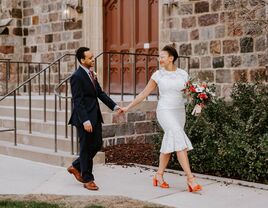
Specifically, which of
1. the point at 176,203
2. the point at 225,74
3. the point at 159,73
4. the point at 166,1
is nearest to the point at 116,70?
the point at 166,1

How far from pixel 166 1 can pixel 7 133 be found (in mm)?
4085

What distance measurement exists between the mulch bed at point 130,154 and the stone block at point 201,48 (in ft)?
7.31

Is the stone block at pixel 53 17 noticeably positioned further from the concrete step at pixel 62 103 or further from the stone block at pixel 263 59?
the stone block at pixel 263 59

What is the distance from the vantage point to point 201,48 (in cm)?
996

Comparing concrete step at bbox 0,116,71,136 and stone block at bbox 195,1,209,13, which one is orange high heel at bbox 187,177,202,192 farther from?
stone block at bbox 195,1,209,13

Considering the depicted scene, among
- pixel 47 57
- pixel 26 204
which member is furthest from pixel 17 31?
pixel 26 204

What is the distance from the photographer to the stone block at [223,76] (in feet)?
31.1

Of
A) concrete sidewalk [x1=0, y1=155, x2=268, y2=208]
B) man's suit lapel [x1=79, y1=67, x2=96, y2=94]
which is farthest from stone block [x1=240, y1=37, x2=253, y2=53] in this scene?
man's suit lapel [x1=79, y1=67, x2=96, y2=94]

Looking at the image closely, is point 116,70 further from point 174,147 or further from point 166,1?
point 174,147

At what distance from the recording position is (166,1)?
10461 millimetres

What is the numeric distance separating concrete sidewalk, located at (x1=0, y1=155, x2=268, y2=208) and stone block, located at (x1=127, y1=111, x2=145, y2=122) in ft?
5.02

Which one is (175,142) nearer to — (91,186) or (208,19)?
(91,186)

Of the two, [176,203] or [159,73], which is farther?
[159,73]

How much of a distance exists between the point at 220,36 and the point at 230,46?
31 centimetres
